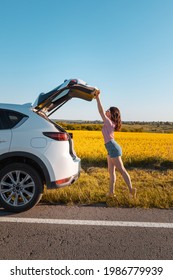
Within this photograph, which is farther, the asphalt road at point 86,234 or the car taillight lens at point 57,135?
the car taillight lens at point 57,135

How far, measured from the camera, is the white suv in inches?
153

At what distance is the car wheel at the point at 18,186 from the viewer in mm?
3941

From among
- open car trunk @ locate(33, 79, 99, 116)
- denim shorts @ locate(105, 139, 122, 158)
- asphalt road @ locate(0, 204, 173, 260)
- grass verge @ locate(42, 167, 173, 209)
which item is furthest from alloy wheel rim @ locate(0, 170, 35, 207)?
denim shorts @ locate(105, 139, 122, 158)

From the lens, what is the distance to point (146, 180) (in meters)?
6.56

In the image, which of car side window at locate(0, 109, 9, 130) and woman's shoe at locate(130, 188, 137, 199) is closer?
car side window at locate(0, 109, 9, 130)

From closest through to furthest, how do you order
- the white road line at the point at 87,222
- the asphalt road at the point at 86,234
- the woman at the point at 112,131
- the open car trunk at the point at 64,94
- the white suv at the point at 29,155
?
the asphalt road at the point at 86,234 < the white road line at the point at 87,222 < the white suv at the point at 29,155 < the open car trunk at the point at 64,94 < the woman at the point at 112,131

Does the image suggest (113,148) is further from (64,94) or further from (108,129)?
(64,94)

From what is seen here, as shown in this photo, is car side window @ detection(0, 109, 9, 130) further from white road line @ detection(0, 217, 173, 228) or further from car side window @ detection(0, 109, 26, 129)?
white road line @ detection(0, 217, 173, 228)

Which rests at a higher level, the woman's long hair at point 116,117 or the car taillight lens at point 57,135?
the woman's long hair at point 116,117

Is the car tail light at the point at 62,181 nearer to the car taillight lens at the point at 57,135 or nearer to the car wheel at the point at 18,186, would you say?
the car wheel at the point at 18,186

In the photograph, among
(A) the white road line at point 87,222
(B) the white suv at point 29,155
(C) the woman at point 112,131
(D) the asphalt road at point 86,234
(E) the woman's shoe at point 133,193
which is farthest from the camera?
(E) the woman's shoe at point 133,193

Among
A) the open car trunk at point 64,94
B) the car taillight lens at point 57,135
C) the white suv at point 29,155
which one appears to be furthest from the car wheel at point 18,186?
the open car trunk at point 64,94

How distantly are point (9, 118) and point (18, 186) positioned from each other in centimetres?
107
